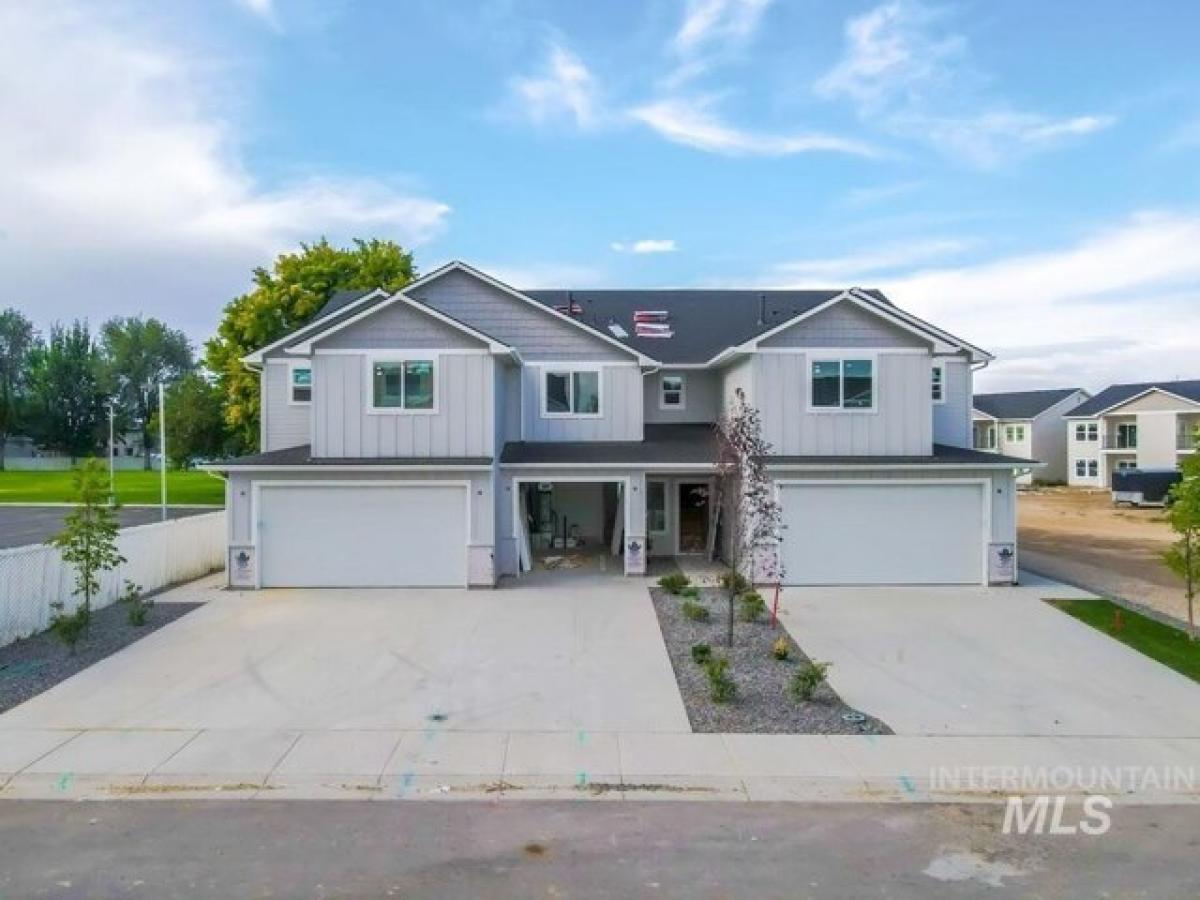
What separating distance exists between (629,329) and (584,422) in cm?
484

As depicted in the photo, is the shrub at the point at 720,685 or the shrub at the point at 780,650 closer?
the shrub at the point at 720,685

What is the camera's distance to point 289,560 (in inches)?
730

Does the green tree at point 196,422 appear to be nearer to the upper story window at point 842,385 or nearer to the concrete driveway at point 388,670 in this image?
the concrete driveway at point 388,670

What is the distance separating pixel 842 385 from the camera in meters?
19.4

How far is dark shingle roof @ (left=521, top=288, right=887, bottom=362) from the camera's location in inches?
951

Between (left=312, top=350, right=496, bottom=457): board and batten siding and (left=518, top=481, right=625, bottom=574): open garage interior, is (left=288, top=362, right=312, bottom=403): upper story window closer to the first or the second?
(left=312, top=350, right=496, bottom=457): board and batten siding

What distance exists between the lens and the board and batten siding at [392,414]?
734 inches

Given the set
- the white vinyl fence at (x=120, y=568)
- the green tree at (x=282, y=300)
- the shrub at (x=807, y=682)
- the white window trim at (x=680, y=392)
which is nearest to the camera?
the shrub at (x=807, y=682)

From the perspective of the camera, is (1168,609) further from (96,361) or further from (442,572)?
(96,361)

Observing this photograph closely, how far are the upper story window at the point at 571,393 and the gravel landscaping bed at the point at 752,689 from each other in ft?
24.1

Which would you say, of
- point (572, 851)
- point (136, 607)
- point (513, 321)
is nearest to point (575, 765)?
point (572, 851)

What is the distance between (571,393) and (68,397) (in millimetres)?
78279

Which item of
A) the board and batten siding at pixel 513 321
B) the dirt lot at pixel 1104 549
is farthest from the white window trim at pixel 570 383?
the dirt lot at pixel 1104 549

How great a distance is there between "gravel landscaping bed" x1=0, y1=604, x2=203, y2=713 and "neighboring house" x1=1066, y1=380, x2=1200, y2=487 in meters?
53.6
